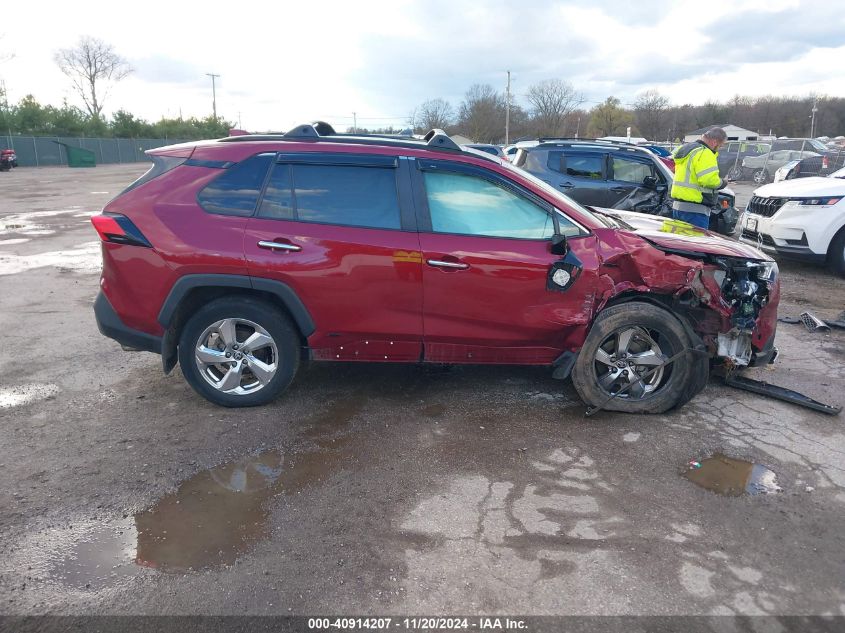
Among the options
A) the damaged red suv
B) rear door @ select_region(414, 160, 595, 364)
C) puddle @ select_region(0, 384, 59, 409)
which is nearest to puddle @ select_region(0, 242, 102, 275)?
puddle @ select_region(0, 384, 59, 409)

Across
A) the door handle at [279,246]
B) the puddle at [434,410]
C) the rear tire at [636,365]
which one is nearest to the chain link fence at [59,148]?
the door handle at [279,246]

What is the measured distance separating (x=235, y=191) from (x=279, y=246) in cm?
53

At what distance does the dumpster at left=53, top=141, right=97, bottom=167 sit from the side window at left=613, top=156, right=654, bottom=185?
1808 inches

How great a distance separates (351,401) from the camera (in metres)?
4.57

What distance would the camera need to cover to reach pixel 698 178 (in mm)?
7180

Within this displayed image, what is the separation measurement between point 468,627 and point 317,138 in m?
3.35

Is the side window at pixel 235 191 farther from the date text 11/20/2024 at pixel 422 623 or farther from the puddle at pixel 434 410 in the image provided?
the date text 11/20/2024 at pixel 422 623

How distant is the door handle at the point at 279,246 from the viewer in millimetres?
4051

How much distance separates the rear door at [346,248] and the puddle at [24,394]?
2.06 metres

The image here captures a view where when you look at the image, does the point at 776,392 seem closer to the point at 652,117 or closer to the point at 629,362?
the point at 629,362

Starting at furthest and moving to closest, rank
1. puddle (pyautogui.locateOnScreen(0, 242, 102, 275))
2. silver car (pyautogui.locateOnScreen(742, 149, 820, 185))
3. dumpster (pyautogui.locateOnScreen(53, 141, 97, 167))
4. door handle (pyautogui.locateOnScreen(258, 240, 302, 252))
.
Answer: dumpster (pyautogui.locateOnScreen(53, 141, 97, 167))
silver car (pyautogui.locateOnScreen(742, 149, 820, 185))
puddle (pyautogui.locateOnScreen(0, 242, 102, 275))
door handle (pyautogui.locateOnScreen(258, 240, 302, 252))

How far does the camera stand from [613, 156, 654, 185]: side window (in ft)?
31.6

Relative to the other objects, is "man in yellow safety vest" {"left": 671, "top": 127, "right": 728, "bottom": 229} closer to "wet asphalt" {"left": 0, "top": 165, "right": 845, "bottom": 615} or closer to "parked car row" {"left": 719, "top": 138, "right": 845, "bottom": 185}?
"wet asphalt" {"left": 0, "top": 165, "right": 845, "bottom": 615}

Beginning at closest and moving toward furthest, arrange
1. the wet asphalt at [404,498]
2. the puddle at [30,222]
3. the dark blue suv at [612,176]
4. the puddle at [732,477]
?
the wet asphalt at [404,498] → the puddle at [732,477] → the dark blue suv at [612,176] → the puddle at [30,222]
